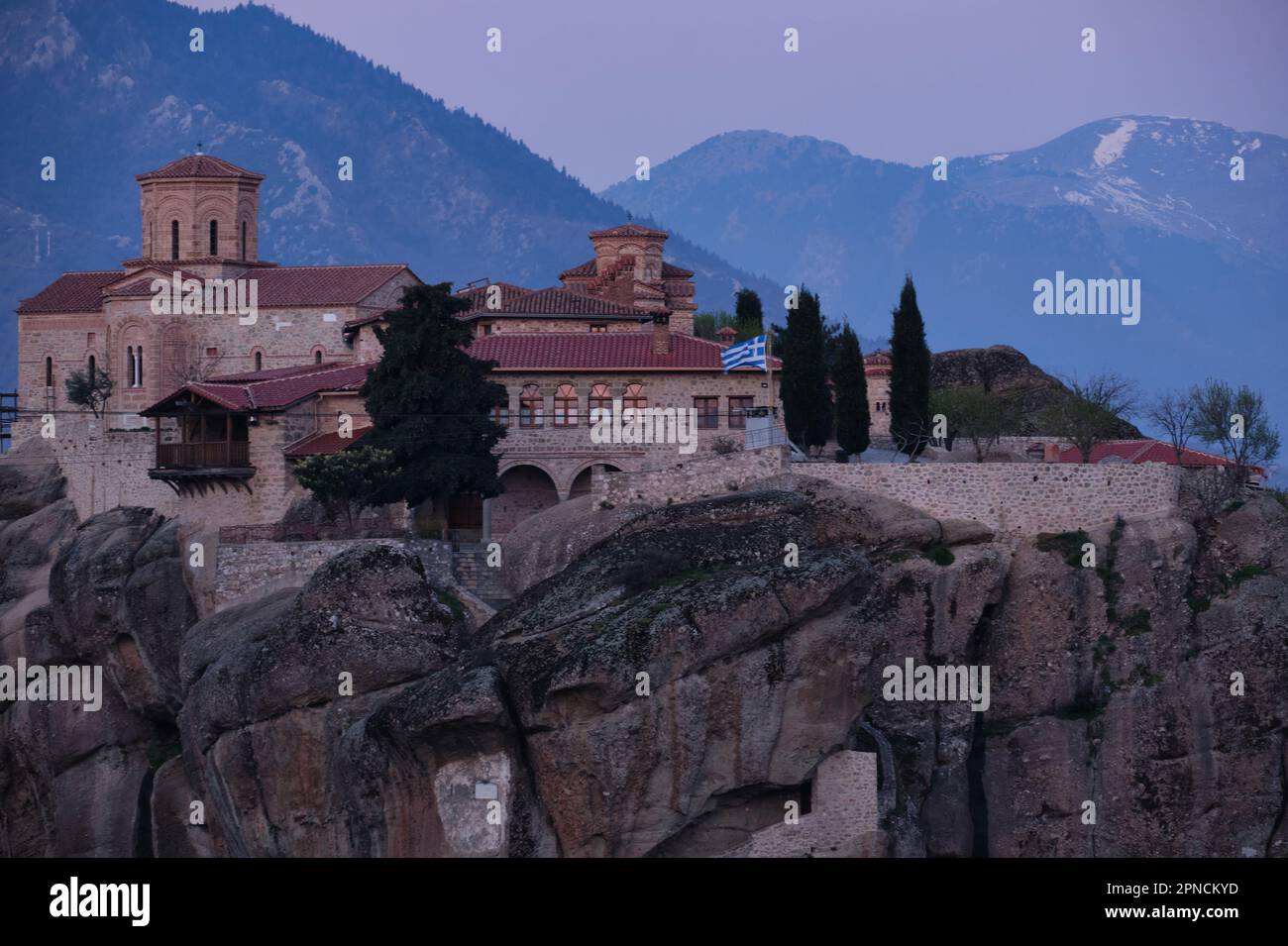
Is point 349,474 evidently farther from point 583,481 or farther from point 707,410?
point 707,410

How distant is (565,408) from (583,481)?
85.9 inches

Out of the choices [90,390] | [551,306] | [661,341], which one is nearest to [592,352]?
[661,341]

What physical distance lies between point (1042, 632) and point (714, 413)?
505 inches

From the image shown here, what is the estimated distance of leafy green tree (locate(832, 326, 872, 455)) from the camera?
64.2 m

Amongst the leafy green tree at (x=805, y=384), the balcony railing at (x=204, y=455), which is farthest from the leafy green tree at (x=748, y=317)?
the balcony railing at (x=204, y=455)

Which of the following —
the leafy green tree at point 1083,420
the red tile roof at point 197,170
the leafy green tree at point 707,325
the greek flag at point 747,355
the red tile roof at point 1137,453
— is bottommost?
the red tile roof at point 1137,453

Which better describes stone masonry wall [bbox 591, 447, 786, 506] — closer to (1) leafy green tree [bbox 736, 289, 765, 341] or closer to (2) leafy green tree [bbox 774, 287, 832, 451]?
(2) leafy green tree [bbox 774, 287, 832, 451]

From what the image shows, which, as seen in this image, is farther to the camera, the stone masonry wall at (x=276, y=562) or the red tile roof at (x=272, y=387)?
the red tile roof at (x=272, y=387)

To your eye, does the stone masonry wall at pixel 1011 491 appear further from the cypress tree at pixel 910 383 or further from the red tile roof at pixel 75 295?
the red tile roof at pixel 75 295

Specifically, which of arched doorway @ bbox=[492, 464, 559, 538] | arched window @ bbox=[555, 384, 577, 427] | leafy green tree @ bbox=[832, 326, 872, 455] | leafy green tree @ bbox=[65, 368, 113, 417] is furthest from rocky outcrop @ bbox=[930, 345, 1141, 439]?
leafy green tree @ bbox=[65, 368, 113, 417]

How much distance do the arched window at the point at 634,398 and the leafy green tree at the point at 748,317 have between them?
10.0m

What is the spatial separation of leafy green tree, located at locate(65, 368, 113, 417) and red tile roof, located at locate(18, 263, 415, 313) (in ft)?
9.51

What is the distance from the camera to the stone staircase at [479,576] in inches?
2224

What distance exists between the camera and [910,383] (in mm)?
65250
